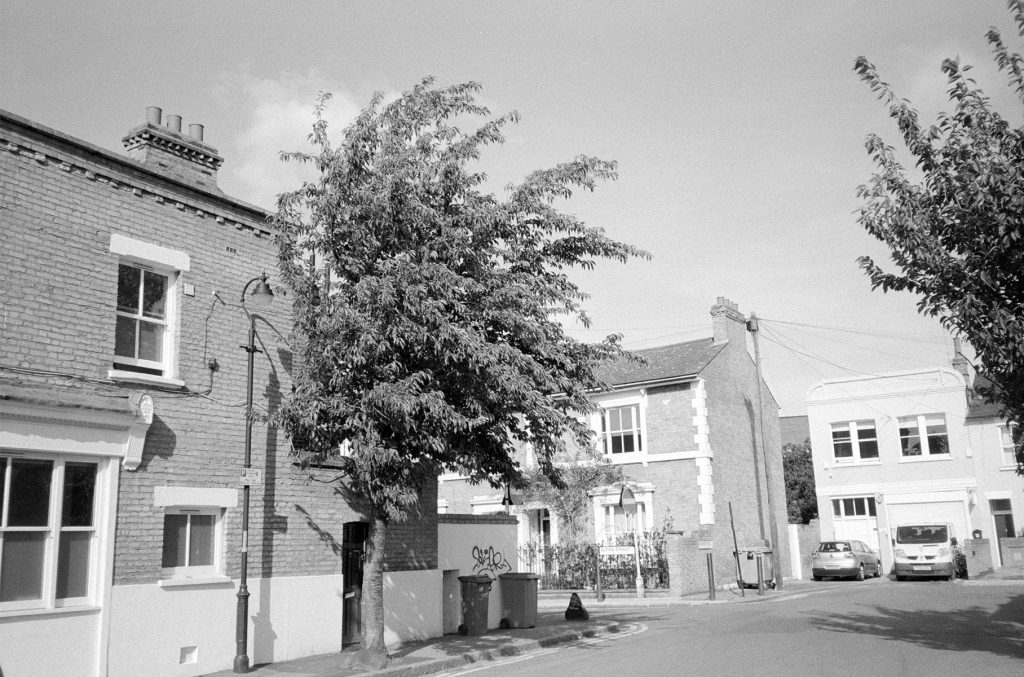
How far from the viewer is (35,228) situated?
11125 millimetres

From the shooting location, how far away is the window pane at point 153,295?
40.9 feet

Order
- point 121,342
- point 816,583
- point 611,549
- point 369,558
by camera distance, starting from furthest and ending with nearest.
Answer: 1. point 816,583
2. point 611,549
3. point 369,558
4. point 121,342

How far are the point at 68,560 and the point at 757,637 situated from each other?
10706mm

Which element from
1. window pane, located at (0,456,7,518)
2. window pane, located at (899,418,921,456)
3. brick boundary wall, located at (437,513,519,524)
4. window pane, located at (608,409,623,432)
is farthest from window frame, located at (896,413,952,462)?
window pane, located at (0,456,7,518)

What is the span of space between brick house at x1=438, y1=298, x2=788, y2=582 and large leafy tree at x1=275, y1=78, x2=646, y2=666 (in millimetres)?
14939

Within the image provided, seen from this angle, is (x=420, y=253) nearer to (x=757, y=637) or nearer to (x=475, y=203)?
(x=475, y=203)

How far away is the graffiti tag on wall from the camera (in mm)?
17781

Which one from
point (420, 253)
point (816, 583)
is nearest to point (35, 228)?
point (420, 253)

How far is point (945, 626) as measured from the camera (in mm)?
15758

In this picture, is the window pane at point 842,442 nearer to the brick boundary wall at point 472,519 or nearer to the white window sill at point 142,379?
the brick boundary wall at point 472,519

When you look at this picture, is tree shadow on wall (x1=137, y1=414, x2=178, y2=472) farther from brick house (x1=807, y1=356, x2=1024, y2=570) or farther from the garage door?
the garage door

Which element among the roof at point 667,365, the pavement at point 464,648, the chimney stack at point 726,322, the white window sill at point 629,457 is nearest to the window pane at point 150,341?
the pavement at point 464,648

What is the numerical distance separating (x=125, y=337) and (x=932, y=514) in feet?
105

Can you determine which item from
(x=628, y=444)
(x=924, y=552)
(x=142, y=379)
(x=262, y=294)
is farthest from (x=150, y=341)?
(x=924, y=552)
